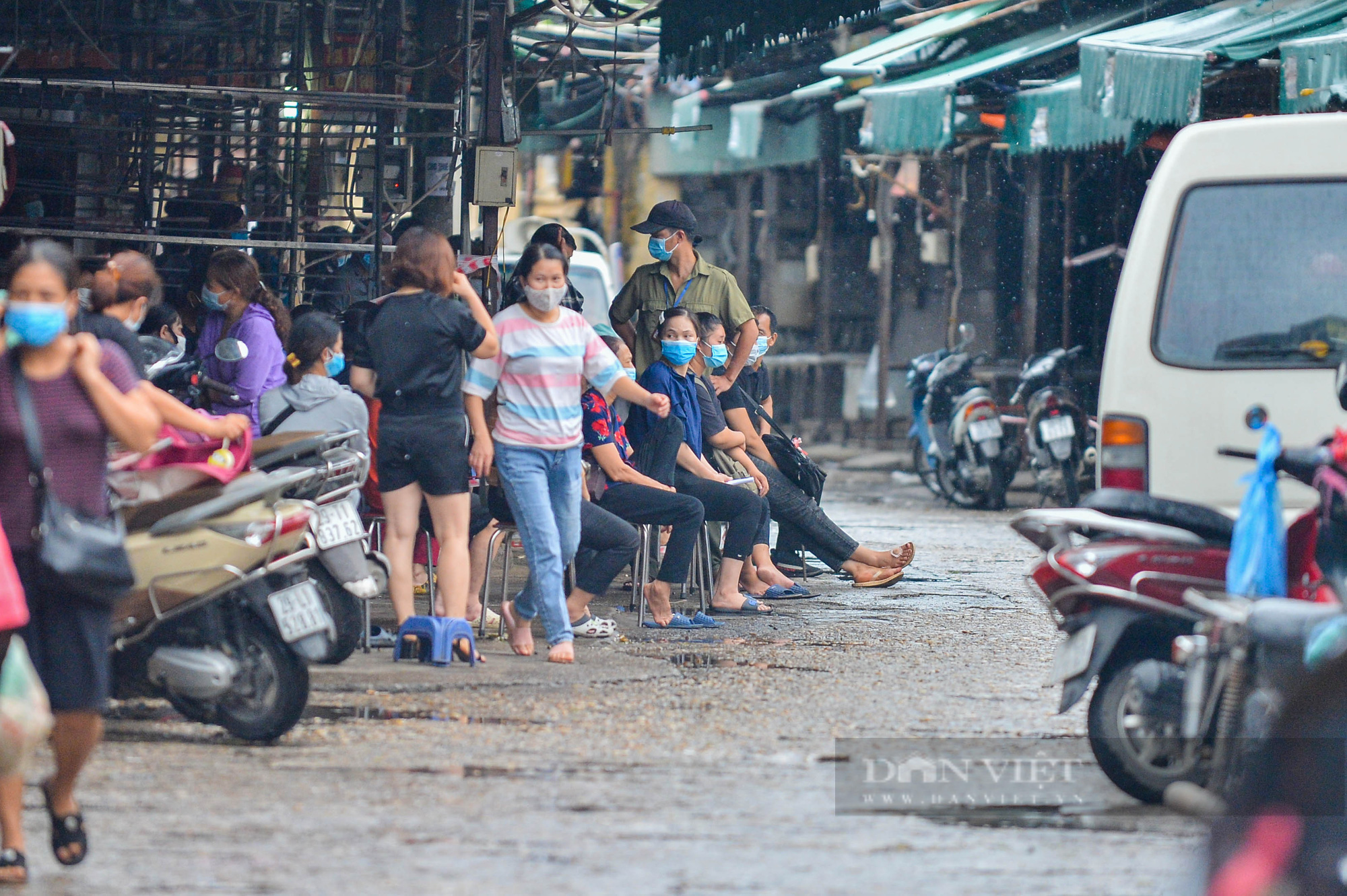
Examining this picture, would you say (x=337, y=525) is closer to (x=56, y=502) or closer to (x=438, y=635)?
(x=438, y=635)

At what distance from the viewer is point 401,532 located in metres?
7.62

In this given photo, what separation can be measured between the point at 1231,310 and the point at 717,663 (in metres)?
2.73

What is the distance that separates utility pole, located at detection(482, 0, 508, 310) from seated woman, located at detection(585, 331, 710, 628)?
55.2 inches

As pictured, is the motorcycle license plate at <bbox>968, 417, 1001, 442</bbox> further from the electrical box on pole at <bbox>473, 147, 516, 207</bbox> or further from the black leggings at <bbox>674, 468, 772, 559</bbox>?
the electrical box on pole at <bbox>473, 147, 516, 207</bbox>

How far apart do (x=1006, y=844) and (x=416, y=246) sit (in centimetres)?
374

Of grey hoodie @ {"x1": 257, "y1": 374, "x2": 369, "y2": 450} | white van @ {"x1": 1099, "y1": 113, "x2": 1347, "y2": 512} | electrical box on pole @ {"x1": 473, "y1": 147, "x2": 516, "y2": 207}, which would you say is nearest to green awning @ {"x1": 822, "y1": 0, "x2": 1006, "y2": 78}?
electrical box on pole @ {"x1": 473, "y1": 147, "x2": 516, "y2": 207}

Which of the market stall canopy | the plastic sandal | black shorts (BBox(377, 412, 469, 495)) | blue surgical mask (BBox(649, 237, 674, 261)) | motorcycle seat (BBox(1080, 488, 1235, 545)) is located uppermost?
the market stall canopy

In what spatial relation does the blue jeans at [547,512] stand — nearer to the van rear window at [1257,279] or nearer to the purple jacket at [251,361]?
the purple jacket at [251,361]

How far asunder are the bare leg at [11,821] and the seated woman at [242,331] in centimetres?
391

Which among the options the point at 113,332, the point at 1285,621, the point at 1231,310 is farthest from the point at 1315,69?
the point at 113,332

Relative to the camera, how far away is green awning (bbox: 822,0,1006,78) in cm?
1741

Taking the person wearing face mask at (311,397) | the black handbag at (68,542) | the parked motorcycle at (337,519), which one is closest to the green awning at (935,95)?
the person wearing face mask at (311,397)

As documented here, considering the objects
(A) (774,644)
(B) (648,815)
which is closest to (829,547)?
(A) (774,644)

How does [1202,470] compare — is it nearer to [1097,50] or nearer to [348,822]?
[348,822]
